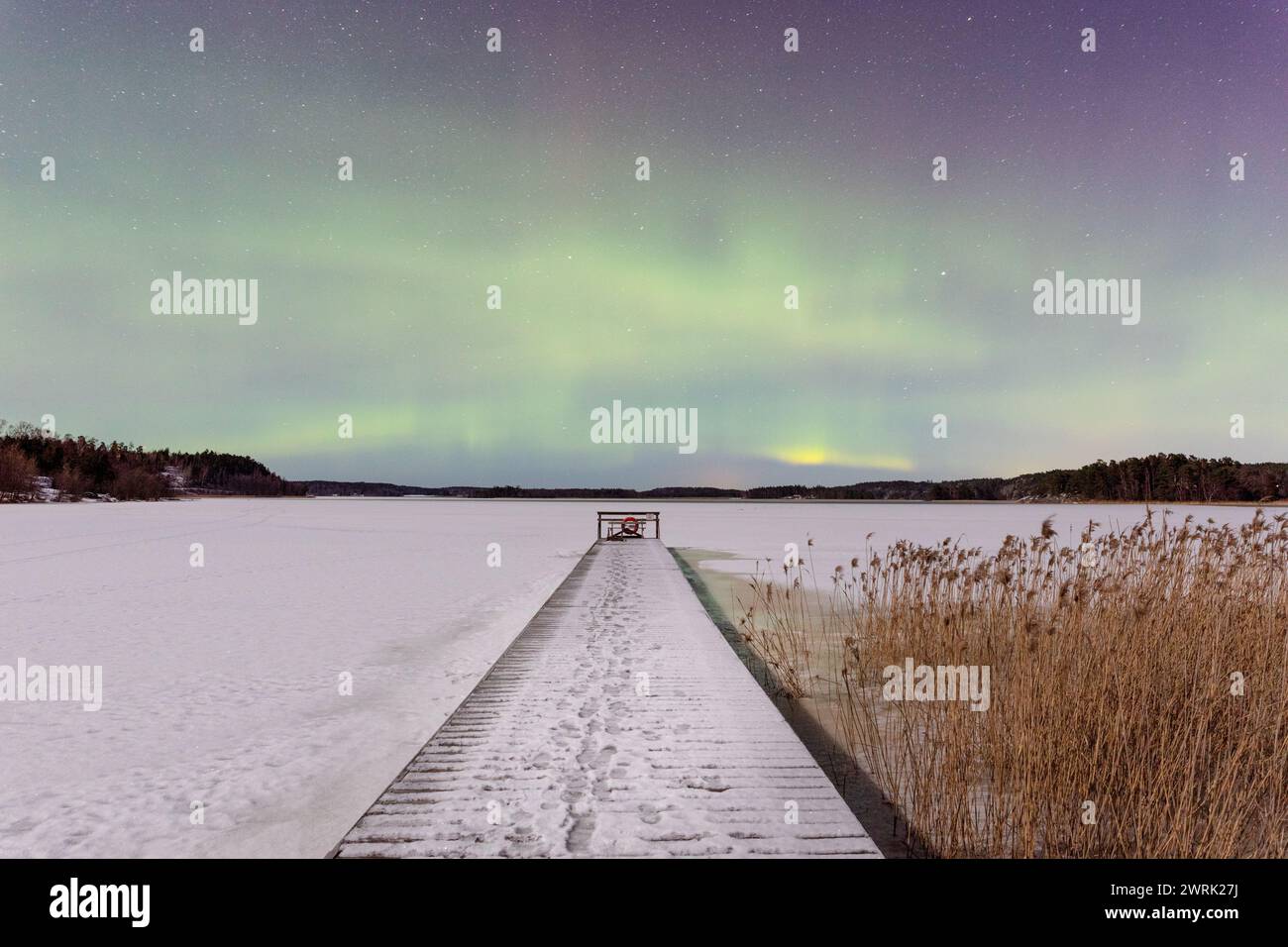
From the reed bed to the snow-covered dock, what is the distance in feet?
2.99

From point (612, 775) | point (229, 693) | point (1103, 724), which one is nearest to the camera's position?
point (612, 775)

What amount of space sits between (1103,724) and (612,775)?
3092 millimetres

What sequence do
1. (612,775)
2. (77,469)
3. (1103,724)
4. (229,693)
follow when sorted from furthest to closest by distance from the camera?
(77,469) < (229,693) < (1103,724) < (612,775)

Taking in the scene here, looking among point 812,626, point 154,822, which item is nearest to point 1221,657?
point 812,626

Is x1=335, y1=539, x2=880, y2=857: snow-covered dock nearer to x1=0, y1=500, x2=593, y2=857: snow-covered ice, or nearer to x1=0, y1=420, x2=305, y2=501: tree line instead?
x1=0, y1=500, x2=593, y2=857: snow-covered ice

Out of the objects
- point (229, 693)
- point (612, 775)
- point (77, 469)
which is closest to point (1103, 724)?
point (612, 775)

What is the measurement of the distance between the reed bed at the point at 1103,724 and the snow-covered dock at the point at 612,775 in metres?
0.91

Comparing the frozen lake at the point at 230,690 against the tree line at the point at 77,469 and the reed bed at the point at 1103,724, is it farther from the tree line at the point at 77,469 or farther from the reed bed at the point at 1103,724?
the tree line at the point at 77,469

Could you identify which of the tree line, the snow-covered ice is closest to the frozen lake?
the snow-covered ice

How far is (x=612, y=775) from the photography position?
375 cm

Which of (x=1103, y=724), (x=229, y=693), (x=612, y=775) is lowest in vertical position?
(x=229, y=693)


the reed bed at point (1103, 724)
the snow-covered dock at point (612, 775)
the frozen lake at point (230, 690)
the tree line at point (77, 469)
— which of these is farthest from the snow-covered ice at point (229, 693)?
the tree line at point (77, 469)

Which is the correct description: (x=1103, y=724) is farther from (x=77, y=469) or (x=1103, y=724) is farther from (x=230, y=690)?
(x=77, y=469)
